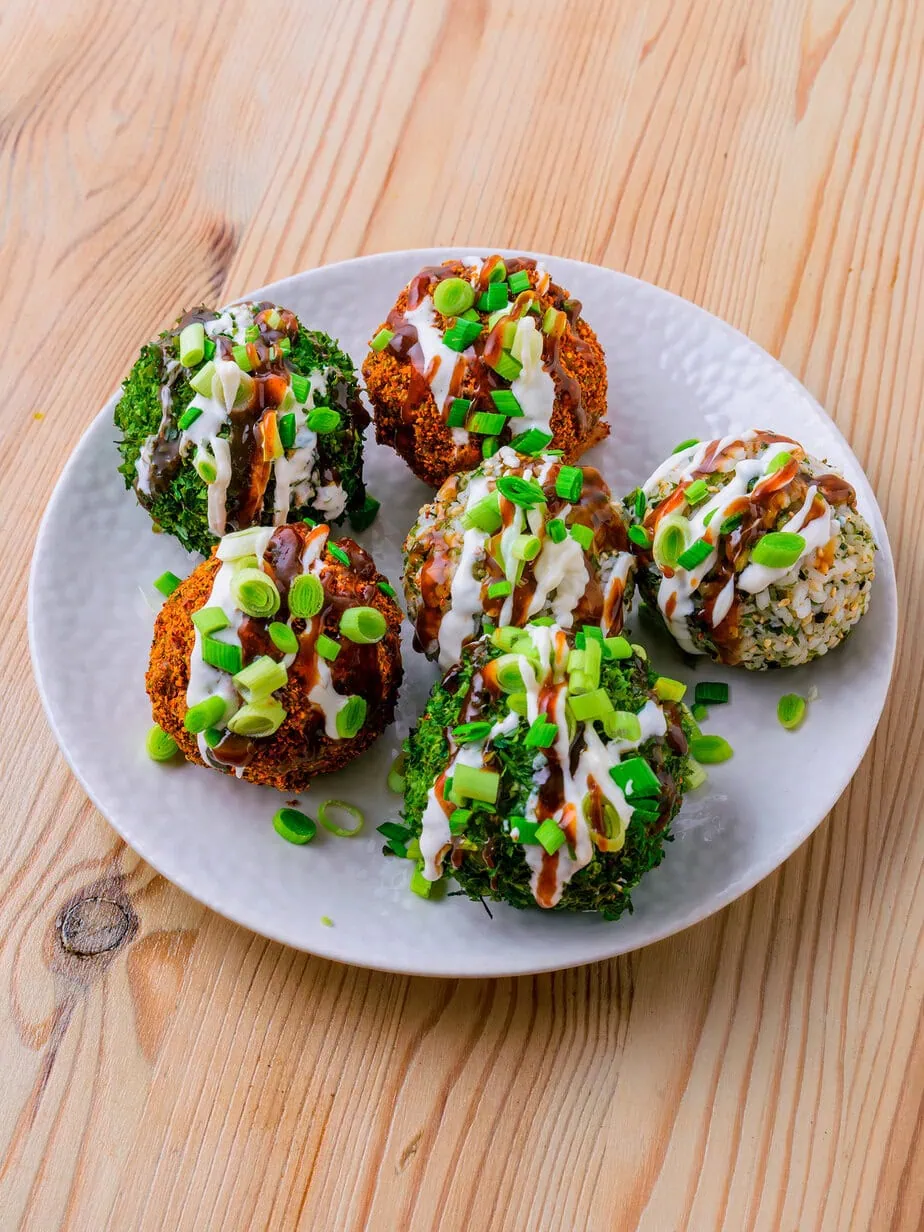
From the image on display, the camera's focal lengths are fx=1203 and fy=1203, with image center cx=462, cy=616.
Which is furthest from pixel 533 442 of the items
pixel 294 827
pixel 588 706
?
pixel 294 827

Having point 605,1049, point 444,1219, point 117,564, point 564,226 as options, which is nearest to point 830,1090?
point 605,1049

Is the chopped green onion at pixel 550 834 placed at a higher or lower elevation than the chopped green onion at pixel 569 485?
lower

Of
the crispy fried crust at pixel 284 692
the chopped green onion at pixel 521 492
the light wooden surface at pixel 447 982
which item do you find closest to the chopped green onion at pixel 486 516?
the chopped green onion at pixel 521 492

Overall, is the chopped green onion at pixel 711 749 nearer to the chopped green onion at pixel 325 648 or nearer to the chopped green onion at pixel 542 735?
the chopped green onion at pixel 542 735

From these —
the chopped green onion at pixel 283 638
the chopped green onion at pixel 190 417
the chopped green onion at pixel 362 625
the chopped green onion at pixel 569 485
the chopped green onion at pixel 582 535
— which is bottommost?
the chopped green onion at pixel 283 638

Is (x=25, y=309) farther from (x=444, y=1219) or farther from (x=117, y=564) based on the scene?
(x=444, y=1219)

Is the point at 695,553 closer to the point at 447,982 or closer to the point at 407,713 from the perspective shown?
the point at 407,713
